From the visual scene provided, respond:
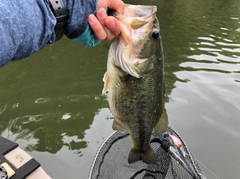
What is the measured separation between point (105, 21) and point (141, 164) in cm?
188

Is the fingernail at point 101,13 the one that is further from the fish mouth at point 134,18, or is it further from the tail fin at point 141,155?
the tail fin at point 141,155

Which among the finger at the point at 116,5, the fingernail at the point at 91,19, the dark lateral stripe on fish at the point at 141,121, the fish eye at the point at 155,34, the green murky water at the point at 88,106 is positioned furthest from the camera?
the green murky water at the point at 88,106

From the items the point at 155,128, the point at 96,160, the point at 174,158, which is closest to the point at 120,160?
the point at 96,160

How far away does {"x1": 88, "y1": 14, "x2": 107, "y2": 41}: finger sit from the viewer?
174cm

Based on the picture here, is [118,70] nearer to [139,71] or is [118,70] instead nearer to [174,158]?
[139,71]

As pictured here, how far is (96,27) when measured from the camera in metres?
1.78

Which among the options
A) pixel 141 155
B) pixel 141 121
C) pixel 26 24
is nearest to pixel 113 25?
pixel 26 24

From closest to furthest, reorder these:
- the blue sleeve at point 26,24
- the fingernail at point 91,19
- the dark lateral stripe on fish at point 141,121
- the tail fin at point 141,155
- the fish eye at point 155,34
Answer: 1. the blue sleeve at point 26,24
2. the fingernail at point 91,19
3. the fish eye at point 155,34
4. the dark lateral stripe on fish at point 141,121
5. the tail fin at point 141,155

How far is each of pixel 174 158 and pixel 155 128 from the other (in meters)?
0.69

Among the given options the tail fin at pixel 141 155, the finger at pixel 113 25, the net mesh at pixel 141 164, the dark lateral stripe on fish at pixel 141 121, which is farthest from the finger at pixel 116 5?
the net mesh at pixel 141 164

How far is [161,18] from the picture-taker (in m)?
14.4

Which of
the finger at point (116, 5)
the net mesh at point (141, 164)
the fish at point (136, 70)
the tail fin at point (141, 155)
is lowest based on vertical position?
the net mesh at point (141, 164)

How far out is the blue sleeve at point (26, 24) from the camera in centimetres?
125

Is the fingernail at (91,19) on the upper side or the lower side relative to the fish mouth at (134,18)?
upper
